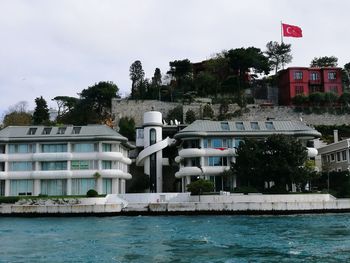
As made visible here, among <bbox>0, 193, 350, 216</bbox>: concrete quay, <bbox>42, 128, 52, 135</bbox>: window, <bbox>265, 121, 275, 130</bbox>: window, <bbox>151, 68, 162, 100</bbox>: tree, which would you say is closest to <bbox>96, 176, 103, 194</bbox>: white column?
<bbox>0, 193, 350, 216</bbox>: concrete quay

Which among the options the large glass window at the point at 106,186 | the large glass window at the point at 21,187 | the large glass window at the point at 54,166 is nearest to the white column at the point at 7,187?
the large glass window at the point at 21,187

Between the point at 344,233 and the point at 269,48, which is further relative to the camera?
the point at 269,48

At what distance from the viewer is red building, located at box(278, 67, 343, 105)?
92.9 meters

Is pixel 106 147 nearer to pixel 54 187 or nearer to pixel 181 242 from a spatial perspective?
pixel 54 187

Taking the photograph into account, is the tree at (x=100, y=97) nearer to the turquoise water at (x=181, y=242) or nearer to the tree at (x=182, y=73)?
the tree at (x=182, y=73)

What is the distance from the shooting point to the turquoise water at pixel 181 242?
24.9 m

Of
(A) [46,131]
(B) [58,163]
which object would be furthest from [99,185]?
(A) [46,131]

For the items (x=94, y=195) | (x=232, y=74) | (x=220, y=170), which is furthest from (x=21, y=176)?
(x=232, y=74)

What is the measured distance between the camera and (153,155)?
7294cm

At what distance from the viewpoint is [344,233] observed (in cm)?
3312

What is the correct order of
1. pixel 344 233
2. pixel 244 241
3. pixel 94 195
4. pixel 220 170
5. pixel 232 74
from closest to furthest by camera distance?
pixel 244 241 → pixel 344 233 → pixel 94 195 → pixel 220 170 → pixel 232 74

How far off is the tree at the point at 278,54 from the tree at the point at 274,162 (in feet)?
164

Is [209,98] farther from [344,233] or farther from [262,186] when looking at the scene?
[344,233]

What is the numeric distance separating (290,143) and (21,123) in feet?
177
